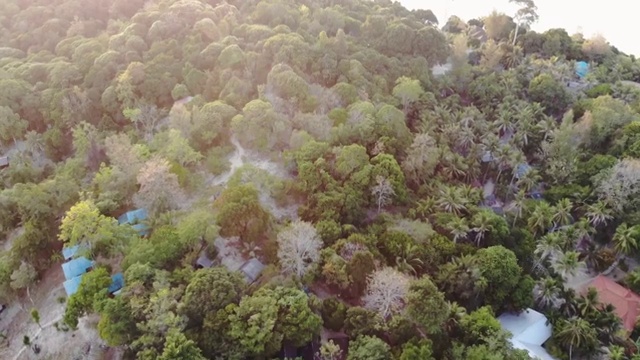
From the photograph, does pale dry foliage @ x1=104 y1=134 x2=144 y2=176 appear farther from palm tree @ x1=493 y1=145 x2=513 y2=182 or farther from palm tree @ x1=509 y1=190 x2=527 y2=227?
palm tree @ x1=493 y1=145 x2=513 y2=182

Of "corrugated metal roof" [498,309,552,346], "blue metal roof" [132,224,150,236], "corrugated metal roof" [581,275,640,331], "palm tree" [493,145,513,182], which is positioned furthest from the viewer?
"palm tree" [493,145,513,182]

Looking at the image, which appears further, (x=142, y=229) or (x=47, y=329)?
(x=142, y=229)

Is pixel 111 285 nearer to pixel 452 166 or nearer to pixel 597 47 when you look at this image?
pixel 452 166

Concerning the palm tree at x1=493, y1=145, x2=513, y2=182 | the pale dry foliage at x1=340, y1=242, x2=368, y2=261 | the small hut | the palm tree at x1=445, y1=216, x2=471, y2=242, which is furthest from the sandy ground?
the palm tree at x1=493, y1=145, x2=513, y2=182

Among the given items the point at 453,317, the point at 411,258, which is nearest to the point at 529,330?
the point at 453,317

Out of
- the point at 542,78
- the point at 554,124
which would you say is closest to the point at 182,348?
the point at 554,124

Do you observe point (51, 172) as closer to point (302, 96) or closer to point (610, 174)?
point (302, 96)

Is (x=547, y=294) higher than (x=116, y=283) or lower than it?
higher
